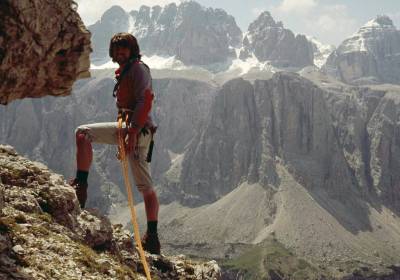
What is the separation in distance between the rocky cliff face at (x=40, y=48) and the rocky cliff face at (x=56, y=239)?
2.40m

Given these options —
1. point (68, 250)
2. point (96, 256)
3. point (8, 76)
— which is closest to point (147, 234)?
point (96, 256)

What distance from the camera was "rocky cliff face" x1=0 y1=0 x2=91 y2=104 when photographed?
14.6m

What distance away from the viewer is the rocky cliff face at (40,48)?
574 inches

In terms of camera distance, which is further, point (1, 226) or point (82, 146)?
point (82, 146)

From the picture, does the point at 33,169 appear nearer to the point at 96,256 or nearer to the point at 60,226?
the point at 60,226

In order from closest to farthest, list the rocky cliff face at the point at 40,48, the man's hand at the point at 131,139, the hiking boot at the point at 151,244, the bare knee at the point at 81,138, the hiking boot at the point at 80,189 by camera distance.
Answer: the man's hand at the point at 131,139
the bare knee at the point at 81,138
the rocky cliff face at the point at 40,48
the hiking boot at the point at 80,189
the hiking boot at the point at 151,244

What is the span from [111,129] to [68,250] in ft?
11.8

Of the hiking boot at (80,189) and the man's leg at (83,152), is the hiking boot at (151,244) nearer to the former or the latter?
the hiking boot at (80,189)

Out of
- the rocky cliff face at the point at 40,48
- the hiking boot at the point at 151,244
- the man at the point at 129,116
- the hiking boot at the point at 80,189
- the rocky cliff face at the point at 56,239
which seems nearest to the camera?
the rocky cliff face at the point at 56,239

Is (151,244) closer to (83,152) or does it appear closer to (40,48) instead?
(83,152)

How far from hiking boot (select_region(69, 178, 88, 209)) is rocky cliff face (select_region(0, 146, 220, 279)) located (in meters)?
0.22

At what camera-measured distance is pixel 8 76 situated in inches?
620

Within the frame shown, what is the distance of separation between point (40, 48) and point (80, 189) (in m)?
4.81

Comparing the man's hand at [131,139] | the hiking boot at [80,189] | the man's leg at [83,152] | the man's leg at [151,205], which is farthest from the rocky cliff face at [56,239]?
the man's hand at [131,139]
